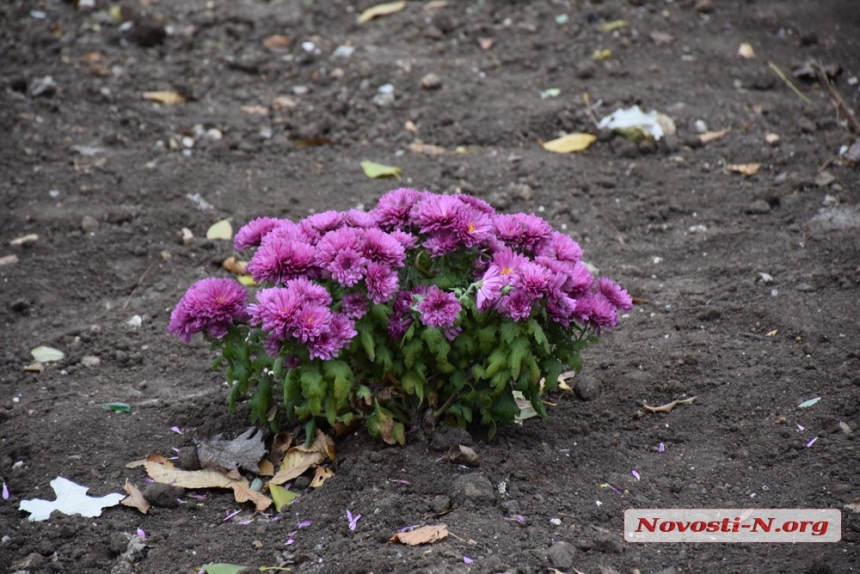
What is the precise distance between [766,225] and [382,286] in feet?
8.70

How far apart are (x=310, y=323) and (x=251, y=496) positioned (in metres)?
0.79

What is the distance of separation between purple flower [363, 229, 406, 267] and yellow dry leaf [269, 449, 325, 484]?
80 cm

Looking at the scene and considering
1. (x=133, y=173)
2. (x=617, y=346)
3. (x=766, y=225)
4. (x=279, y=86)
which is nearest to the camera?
(x=617, y=346)

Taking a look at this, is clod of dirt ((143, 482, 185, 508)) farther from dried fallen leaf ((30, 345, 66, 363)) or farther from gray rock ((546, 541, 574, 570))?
gray rock ((546, 541, 574, 570))

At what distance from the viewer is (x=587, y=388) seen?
11.7 feet

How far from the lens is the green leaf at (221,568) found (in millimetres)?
2744

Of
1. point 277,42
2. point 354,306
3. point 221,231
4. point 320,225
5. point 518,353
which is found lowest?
point 221,231

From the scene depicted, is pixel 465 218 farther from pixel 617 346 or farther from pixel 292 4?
pixel 292 4

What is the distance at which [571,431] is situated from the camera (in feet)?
11.1

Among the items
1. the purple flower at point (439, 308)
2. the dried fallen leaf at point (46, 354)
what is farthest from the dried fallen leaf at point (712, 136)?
the dried fallen leaf at point (46, 354)

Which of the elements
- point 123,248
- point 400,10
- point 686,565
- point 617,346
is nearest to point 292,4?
point 400,10

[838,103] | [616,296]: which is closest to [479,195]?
[838,103]

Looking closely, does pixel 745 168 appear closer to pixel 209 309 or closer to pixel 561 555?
pixel 561 555

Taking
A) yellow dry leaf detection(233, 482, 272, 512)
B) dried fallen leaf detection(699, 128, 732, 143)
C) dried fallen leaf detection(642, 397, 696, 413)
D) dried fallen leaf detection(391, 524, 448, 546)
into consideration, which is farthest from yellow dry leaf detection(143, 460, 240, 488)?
dried fallen leaf detection(699, 128, 732, 143)
